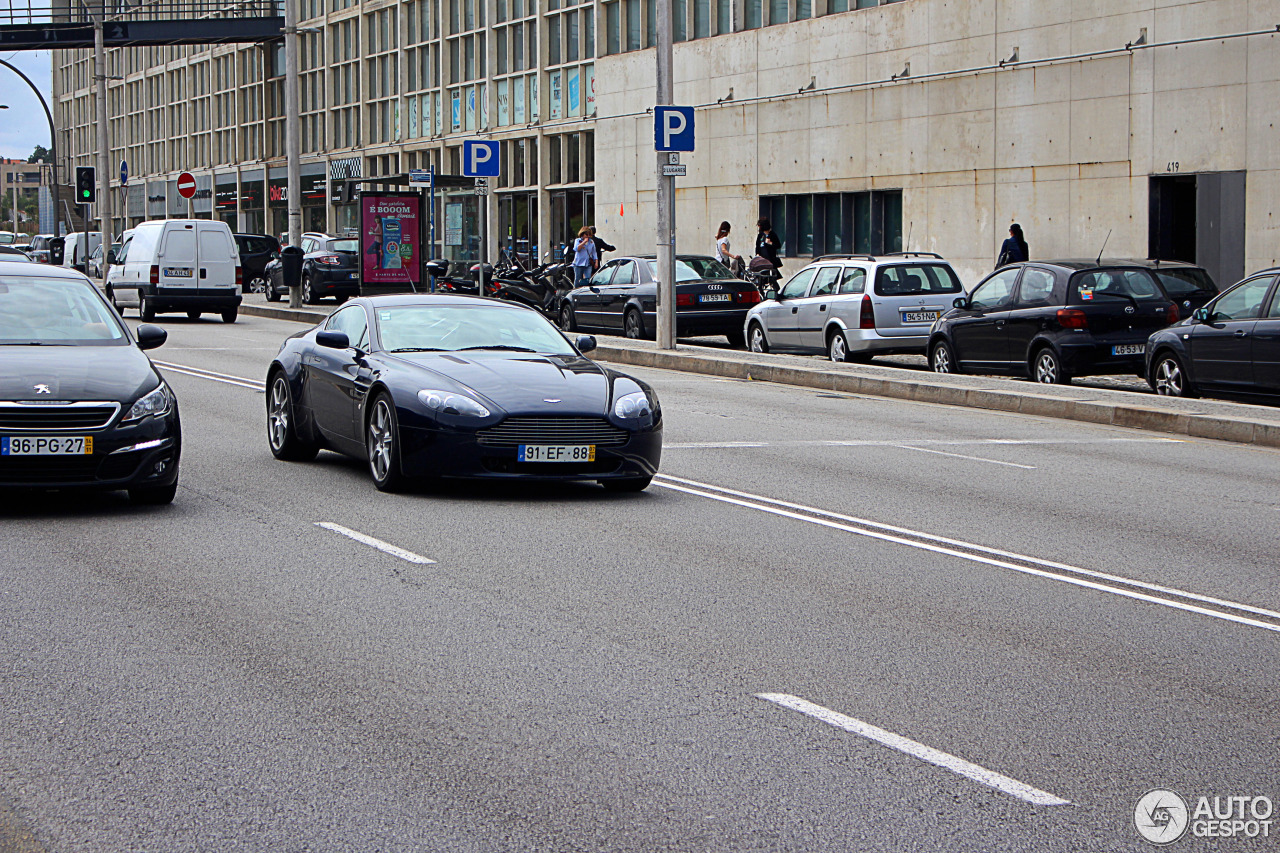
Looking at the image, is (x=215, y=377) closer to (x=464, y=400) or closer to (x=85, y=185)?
(x=464, y=400)

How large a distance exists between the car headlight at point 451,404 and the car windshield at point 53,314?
2030 mm

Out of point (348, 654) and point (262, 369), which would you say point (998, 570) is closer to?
point (348, 654)

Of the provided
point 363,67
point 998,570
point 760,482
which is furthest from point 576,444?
point 363,67

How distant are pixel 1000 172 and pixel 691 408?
52.8 ft

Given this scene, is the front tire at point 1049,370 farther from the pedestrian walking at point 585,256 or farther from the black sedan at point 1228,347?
the pedestrian walking at point 585,256

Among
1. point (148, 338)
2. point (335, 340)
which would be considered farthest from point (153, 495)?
point (335, 340)

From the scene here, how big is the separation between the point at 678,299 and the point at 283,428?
48.8ft

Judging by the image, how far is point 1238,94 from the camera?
26109mm

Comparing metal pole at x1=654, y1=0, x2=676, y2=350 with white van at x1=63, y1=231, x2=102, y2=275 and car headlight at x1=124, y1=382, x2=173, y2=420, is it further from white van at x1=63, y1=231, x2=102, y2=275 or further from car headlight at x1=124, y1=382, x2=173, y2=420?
white van at x1=63, y1=231, x2=102, y2=275

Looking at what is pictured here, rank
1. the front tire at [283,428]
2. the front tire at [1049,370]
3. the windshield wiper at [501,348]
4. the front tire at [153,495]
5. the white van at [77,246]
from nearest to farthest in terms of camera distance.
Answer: the front tire at [153,495] → the windshield wiper at [501,348] → the front tire at [283,428] → the front tire at [1049,370] → the white van at [77,246]

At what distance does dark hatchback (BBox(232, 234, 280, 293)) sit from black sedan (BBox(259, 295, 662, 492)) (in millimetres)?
35823

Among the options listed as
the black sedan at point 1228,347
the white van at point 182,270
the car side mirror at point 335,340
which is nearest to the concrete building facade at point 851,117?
the black sedan at point 1228,347

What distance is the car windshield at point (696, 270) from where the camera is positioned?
87.7 ft

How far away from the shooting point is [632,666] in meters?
5.93
